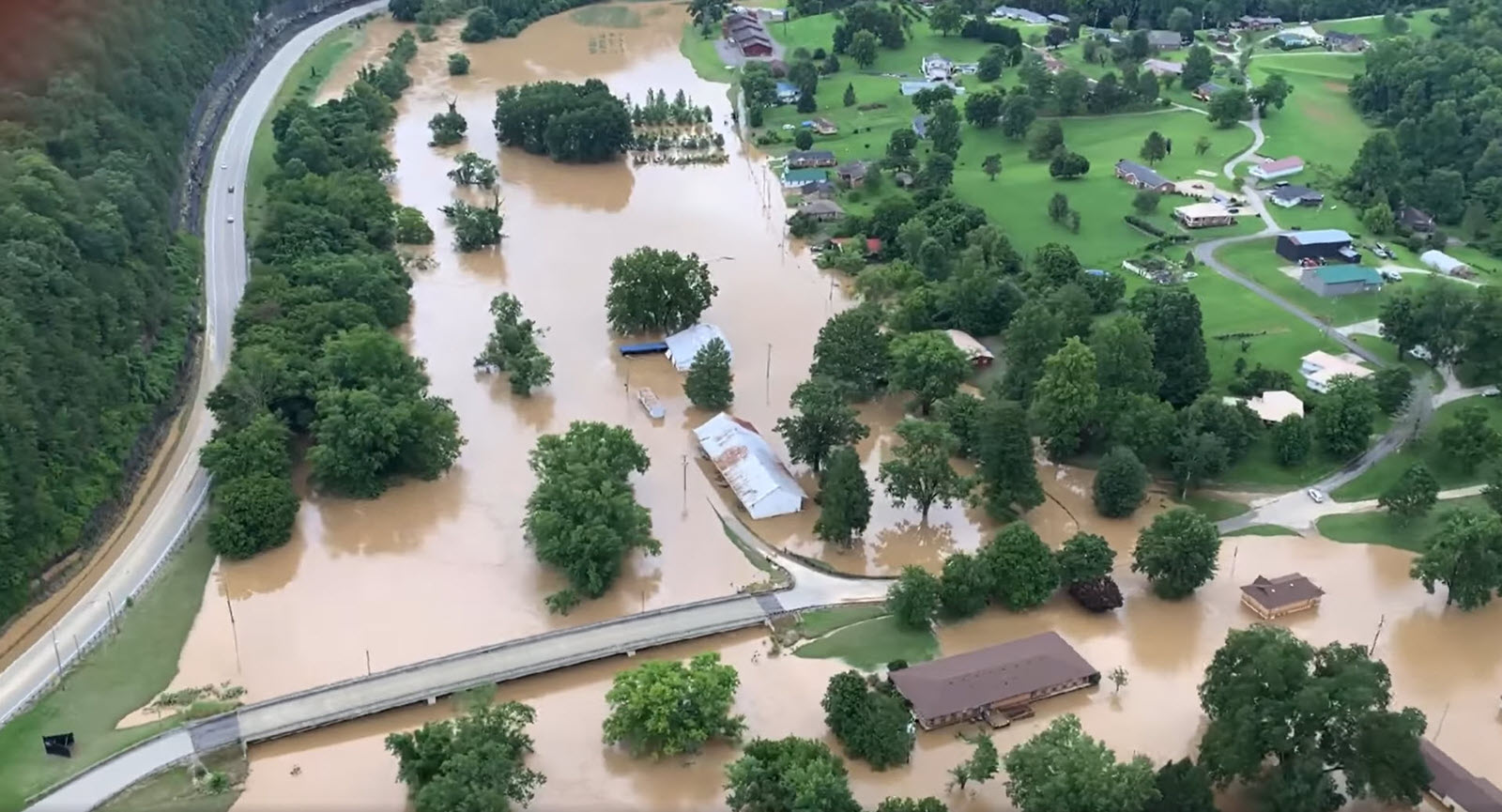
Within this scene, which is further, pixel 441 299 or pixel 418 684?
pixel 441 299

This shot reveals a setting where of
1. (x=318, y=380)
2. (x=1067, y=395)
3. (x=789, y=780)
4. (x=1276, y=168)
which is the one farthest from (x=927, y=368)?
(x=1276, y=168)

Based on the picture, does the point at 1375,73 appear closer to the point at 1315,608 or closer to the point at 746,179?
the point at 746,179

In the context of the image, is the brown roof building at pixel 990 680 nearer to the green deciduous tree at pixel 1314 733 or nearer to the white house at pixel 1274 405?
the green deciduous tree at pixel 1314 733

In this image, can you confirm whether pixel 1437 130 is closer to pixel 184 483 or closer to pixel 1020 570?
pixel 1020 570

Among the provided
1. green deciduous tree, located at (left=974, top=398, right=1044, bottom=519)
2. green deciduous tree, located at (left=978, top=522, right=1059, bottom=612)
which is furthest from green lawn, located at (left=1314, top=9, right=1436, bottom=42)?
green deciduous tree, located at (left=978, top=522, right=1059, bottom=612)

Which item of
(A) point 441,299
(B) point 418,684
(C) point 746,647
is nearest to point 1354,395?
(C) point 746,647

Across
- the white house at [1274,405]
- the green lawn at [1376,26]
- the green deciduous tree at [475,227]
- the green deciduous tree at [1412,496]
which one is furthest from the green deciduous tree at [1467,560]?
the green lawn at [1376,26]

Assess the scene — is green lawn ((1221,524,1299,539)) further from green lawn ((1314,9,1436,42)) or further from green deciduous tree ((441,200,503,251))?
green lawn ((1314,9,1436,42))
